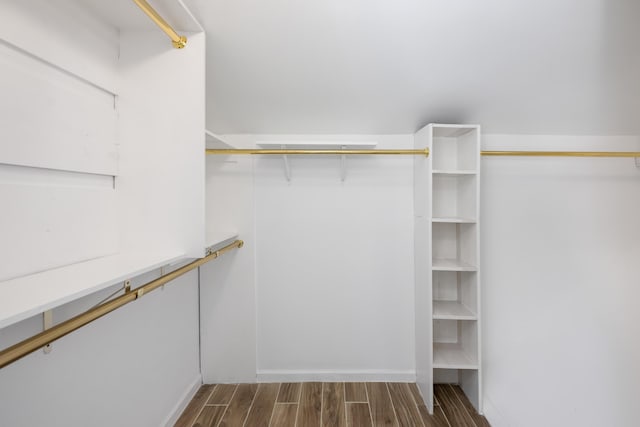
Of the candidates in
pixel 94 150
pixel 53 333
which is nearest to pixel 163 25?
pixel 94 150

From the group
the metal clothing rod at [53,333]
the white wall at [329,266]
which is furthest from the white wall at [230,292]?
the metal clothing rod at [53,333]

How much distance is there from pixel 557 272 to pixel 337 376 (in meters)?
1.76

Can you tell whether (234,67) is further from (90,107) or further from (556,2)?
(556,2)

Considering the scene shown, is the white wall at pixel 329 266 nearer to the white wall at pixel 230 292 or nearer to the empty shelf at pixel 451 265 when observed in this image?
the white wall at pixel 230 292

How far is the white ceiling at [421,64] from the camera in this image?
147 cm

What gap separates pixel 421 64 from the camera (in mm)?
1688

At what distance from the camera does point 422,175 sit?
2084 millimetres

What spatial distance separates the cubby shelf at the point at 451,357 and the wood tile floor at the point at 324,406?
0.30 meters

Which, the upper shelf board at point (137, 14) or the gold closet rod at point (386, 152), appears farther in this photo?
the gold closet rod at point (386, 152)

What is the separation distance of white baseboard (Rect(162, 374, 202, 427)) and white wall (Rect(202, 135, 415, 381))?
0.15 meters

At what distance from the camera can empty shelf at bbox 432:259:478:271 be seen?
2.00m

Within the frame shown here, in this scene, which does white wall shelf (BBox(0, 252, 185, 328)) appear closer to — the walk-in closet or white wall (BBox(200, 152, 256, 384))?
the walk-in closet

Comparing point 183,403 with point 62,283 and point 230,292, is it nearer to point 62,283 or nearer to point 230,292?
point 230,292

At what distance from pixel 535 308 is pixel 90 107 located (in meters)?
2.85
